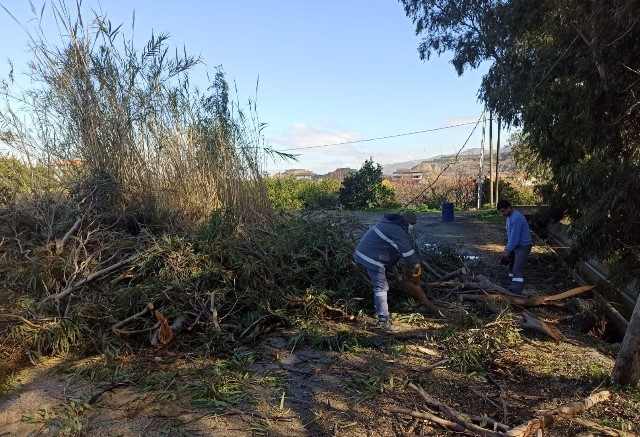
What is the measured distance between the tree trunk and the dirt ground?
0.31ft

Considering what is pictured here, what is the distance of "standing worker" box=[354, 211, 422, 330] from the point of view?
5.32 metres

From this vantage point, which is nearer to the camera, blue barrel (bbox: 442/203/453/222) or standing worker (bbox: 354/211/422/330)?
standing worker (bbox: 354/211/422/330)

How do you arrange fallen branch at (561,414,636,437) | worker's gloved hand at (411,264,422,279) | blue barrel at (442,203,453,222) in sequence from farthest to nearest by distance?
1. blue barrel at (442,203,453,222)
2. worker's gloved hand at (411,264,422,279)
3. fallen branch at (561,414,636,437)

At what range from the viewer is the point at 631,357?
142 inches

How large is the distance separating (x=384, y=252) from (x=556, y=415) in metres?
2.57

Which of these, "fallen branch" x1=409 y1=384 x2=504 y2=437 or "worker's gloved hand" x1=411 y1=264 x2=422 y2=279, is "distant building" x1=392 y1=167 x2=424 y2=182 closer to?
"worker's gloved hand" x1=411 y1=264 x2=422 y2=279

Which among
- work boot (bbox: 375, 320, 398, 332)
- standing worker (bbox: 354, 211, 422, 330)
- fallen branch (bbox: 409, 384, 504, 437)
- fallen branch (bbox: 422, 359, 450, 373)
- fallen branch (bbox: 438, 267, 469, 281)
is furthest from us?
fallen branch (bbox: 438, 267, 469, 281)

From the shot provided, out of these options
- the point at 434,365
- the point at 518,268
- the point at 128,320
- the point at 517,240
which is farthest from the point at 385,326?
the point at 517,240

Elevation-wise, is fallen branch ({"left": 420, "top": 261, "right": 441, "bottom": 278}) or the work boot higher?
fallen branch ({"left": 420, "top": 261, "right": 441, "bottom": 278})

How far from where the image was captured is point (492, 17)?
13219 mm

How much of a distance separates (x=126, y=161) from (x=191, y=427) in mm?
4735

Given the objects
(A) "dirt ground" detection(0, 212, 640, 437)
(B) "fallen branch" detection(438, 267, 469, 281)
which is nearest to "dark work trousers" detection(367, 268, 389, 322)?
(A) "dirt ground" detection(0, 212, 640, 437)

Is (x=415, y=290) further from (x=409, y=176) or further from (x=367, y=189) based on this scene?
(x=409, y=176)

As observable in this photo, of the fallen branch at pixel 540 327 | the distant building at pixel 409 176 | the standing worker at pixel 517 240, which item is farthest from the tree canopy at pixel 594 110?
the distant building at pixel 409 176
